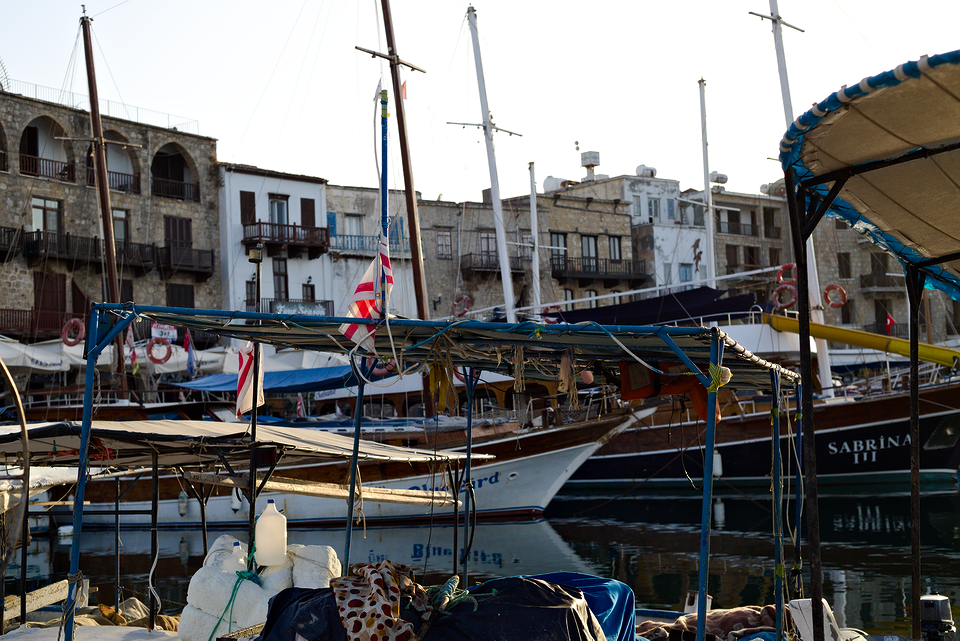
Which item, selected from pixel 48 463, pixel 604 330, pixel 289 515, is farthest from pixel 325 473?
pixel 604 330

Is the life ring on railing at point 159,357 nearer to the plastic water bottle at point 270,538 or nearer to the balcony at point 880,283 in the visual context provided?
the plastic water bottle at point 270,538

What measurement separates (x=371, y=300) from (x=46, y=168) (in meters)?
32.6

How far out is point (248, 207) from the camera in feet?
124

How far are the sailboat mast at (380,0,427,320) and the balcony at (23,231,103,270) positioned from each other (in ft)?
58.5

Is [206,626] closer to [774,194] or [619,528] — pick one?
[619,528]

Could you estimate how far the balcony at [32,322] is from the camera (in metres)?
31.2

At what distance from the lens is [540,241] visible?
148ft

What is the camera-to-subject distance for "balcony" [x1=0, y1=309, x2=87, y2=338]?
102 feet

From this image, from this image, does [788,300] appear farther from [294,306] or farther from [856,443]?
[294,306]

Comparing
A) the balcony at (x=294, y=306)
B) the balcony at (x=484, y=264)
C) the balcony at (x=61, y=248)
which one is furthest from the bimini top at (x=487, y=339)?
the balcony at (x=484, y=264)

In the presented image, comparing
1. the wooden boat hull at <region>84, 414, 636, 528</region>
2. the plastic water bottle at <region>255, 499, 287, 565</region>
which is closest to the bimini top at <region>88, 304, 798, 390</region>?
the plastic water bottle at <region>255, 499, 287, 565</region>

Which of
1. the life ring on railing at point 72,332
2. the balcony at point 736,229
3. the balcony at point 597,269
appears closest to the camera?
the life ring on railing at point 72,332

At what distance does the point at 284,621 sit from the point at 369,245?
120 feet

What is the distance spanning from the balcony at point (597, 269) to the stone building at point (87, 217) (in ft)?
58.1
